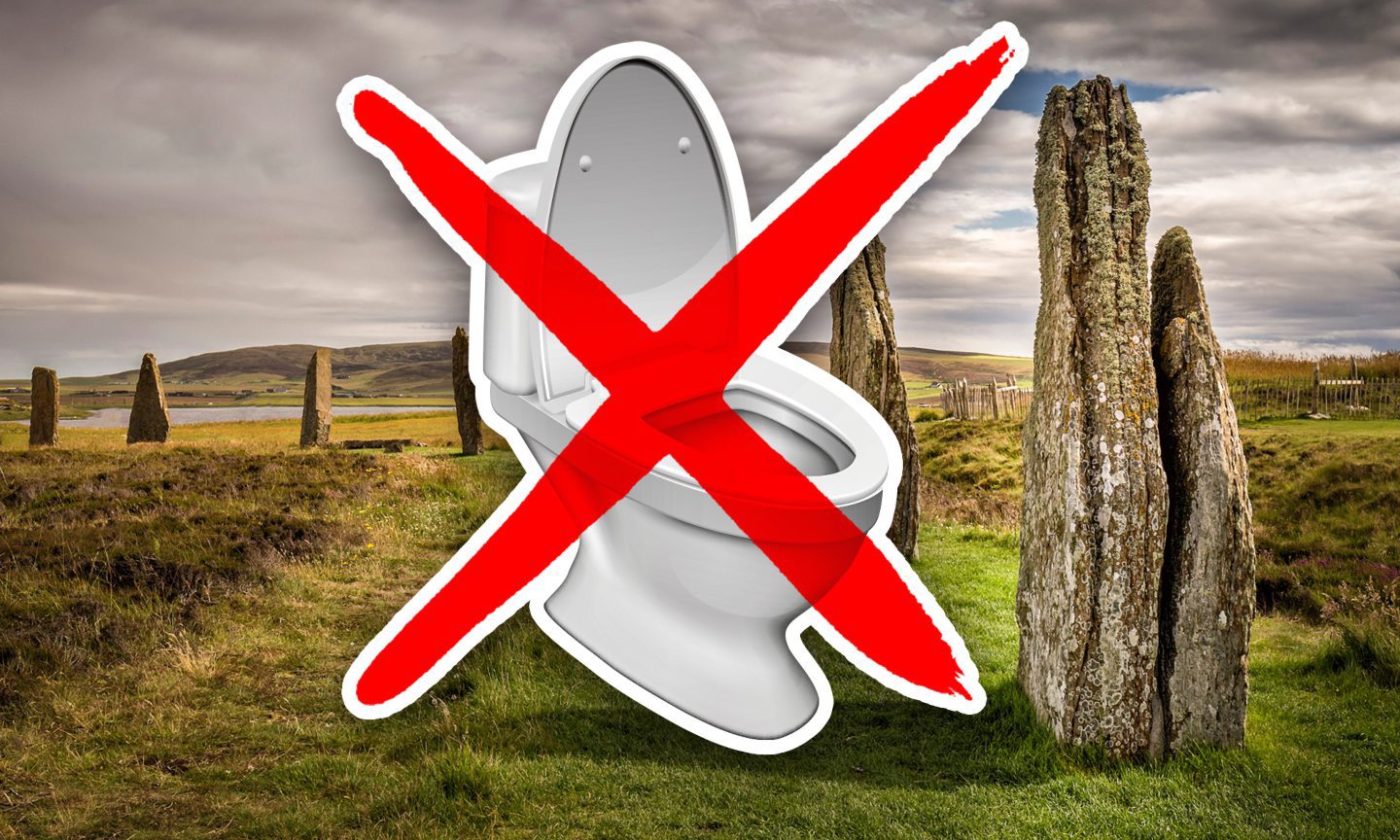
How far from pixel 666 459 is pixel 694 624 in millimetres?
753

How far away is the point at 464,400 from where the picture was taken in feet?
31.0

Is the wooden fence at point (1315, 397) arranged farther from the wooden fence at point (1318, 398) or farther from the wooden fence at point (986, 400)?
the wooden fence at point (986, 400)

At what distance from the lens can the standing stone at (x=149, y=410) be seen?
10398 millimetres

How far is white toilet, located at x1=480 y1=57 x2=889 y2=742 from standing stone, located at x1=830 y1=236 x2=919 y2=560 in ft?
6.48

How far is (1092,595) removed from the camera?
277 cm

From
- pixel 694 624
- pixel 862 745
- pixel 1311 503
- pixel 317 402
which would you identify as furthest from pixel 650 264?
pixel 317 402

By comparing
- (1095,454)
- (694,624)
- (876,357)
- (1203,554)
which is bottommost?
(694,624)

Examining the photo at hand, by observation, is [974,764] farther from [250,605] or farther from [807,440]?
[250,605]

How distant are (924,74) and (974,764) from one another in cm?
258

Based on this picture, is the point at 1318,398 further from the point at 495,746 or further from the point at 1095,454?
Result: the point at 495,746

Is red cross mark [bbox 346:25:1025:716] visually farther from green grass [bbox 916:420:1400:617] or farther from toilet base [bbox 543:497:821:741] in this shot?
green grass [bbox 916:420:1400:617]

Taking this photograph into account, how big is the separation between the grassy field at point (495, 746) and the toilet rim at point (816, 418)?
3.16 ft

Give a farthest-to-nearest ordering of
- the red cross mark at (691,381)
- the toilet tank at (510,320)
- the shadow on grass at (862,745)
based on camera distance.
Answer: the toilet tank at (510,320)
the red cross mark at (691,381)
the shadow on grass at (862,745)

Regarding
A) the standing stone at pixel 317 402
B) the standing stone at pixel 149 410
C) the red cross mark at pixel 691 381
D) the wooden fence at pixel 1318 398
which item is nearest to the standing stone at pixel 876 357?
the red cross mark at pixel 691 381
